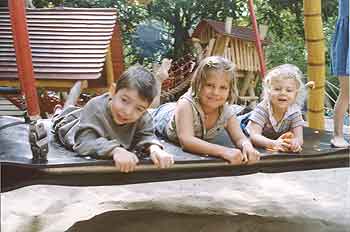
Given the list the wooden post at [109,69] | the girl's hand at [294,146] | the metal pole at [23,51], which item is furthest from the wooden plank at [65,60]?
the girl's hand at [294,146]

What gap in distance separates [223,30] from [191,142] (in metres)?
1.97

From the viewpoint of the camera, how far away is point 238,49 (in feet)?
10.0

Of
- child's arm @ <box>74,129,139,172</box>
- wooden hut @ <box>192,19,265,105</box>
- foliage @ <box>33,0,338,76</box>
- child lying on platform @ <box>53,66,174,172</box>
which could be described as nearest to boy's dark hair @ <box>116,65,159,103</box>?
child lying on platform @ <box>53,66,174,172</box>

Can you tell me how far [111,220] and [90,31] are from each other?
1.23 metres

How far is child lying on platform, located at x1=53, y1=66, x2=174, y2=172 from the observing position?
3.42 ft

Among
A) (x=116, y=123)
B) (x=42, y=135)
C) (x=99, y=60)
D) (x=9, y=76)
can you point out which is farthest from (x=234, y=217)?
(x=9, y=76)

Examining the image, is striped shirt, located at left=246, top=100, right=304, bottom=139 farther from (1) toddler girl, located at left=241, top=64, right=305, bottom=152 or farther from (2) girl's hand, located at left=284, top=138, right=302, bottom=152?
(2) girl's hand, located at left=284, top=138, right=302, bottom=152

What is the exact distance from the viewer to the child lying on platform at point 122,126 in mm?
1043

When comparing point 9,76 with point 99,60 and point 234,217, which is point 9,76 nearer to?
point 99,60

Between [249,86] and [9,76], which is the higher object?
[9,76]

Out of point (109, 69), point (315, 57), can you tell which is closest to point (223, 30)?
point (109, 69)

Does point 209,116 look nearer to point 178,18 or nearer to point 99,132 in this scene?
point 99,132

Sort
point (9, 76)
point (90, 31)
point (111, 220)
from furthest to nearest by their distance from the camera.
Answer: point (90, 31) → point (9, 76) → point (111, 220)

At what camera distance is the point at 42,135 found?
988 mm
